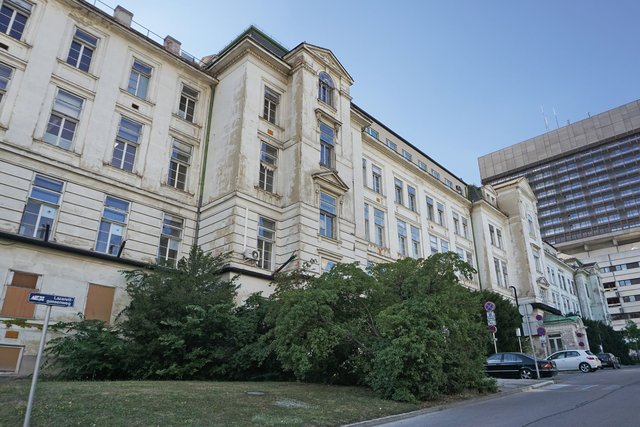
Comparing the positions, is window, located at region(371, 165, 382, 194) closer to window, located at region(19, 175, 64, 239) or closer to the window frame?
the window frame

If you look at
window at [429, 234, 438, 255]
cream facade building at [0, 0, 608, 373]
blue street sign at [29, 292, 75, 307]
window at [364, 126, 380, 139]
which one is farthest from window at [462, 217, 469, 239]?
blue street sign at [29, 292, 75, 307]

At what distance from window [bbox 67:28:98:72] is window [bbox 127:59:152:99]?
79.7 inches

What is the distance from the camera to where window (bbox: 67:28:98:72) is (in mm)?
20938

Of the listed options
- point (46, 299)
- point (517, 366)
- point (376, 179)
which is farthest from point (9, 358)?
point (376, 179)

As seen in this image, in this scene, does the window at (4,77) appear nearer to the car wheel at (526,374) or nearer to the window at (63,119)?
the window at (63,119)

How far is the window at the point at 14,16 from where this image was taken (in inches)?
749

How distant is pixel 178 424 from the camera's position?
8062mm

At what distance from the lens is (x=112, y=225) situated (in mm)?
19906

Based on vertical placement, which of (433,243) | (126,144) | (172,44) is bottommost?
(126,144)

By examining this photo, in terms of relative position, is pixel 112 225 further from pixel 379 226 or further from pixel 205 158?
pixel 379 226

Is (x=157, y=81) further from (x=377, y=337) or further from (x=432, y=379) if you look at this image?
(x=432, y=379)

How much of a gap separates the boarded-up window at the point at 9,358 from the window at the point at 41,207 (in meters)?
4.25

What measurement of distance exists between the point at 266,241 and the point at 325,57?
44.1 ft

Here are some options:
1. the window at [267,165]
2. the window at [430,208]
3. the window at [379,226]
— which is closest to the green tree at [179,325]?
the window at [267,165]
